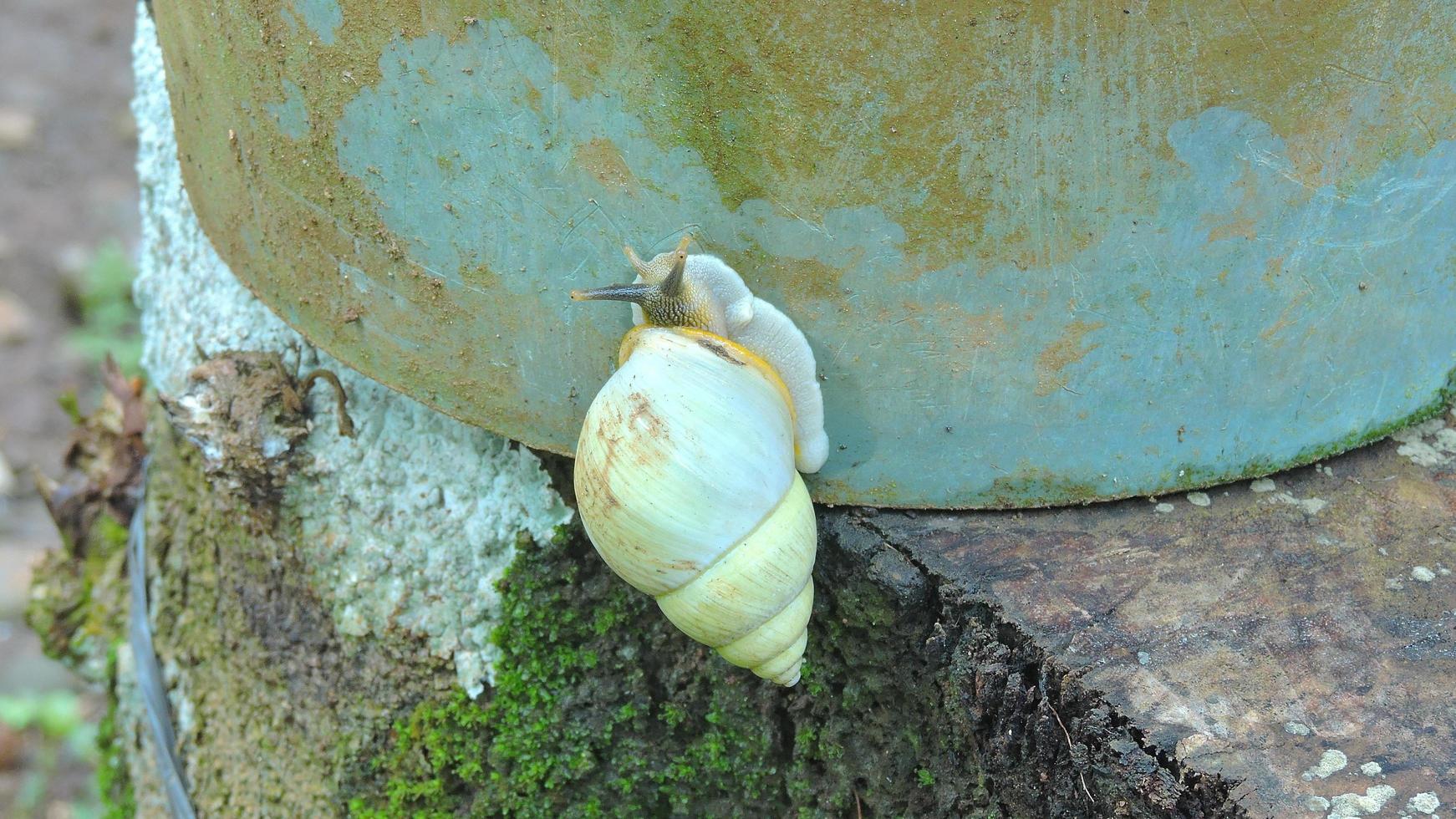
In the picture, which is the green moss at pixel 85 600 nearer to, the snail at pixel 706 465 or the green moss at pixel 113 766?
the green moss at pixel 113 766

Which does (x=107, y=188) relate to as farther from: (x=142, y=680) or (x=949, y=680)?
(x=949, y=680)

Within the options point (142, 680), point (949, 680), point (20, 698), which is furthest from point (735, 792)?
point (20, 698)

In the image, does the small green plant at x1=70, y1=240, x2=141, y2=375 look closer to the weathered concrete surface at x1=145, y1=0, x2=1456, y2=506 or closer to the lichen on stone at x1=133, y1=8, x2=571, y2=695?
the lichen on stone at x1=133, y1=8, x2=571, y2=695

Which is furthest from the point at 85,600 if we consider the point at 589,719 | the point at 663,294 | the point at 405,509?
the point at 663,294

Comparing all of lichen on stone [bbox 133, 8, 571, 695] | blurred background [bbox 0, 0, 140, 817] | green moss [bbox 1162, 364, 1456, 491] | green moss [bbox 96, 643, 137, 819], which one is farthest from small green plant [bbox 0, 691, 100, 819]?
green moss [bbox 1162, 364, 1456, 491]

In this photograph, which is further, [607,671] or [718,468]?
[607,671]

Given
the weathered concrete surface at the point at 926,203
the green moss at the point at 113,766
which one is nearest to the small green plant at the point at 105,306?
the green moss at the point at 113,766
